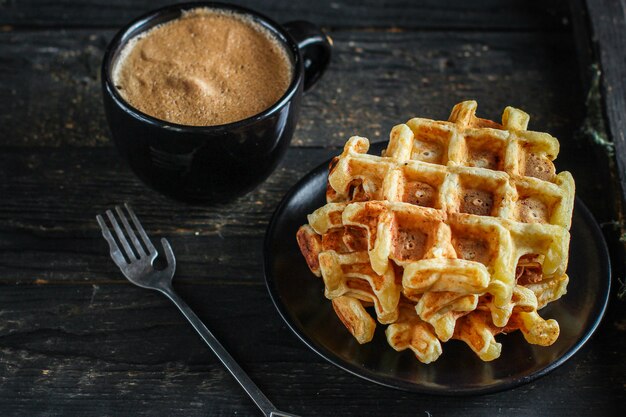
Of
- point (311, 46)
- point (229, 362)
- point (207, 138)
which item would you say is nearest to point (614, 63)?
point (311, 46)

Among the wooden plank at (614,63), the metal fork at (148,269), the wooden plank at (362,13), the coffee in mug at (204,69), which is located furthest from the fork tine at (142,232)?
the wooden plank at (614,63)

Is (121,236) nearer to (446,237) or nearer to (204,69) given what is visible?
(204,69)

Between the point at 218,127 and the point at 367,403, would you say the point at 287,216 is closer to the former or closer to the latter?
the point at 218,127

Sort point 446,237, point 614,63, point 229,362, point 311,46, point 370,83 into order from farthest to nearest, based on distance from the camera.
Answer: point 370,83 → point 614,63 → point 311,46 → point 229,362 → point 446,237

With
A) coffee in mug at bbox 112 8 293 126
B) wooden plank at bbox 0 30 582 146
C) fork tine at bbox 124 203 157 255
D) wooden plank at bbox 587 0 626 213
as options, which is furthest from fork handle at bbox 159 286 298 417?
wooden plank at bbox 587 0 626 213

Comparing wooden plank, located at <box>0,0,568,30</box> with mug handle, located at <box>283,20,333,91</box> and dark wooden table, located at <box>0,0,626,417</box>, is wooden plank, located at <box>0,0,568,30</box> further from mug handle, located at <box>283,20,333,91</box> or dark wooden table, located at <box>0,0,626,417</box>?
mug handle, located at <box>283,20,333,91</box>

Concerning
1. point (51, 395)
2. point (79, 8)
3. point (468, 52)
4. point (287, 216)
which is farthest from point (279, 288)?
point (79, 8)
